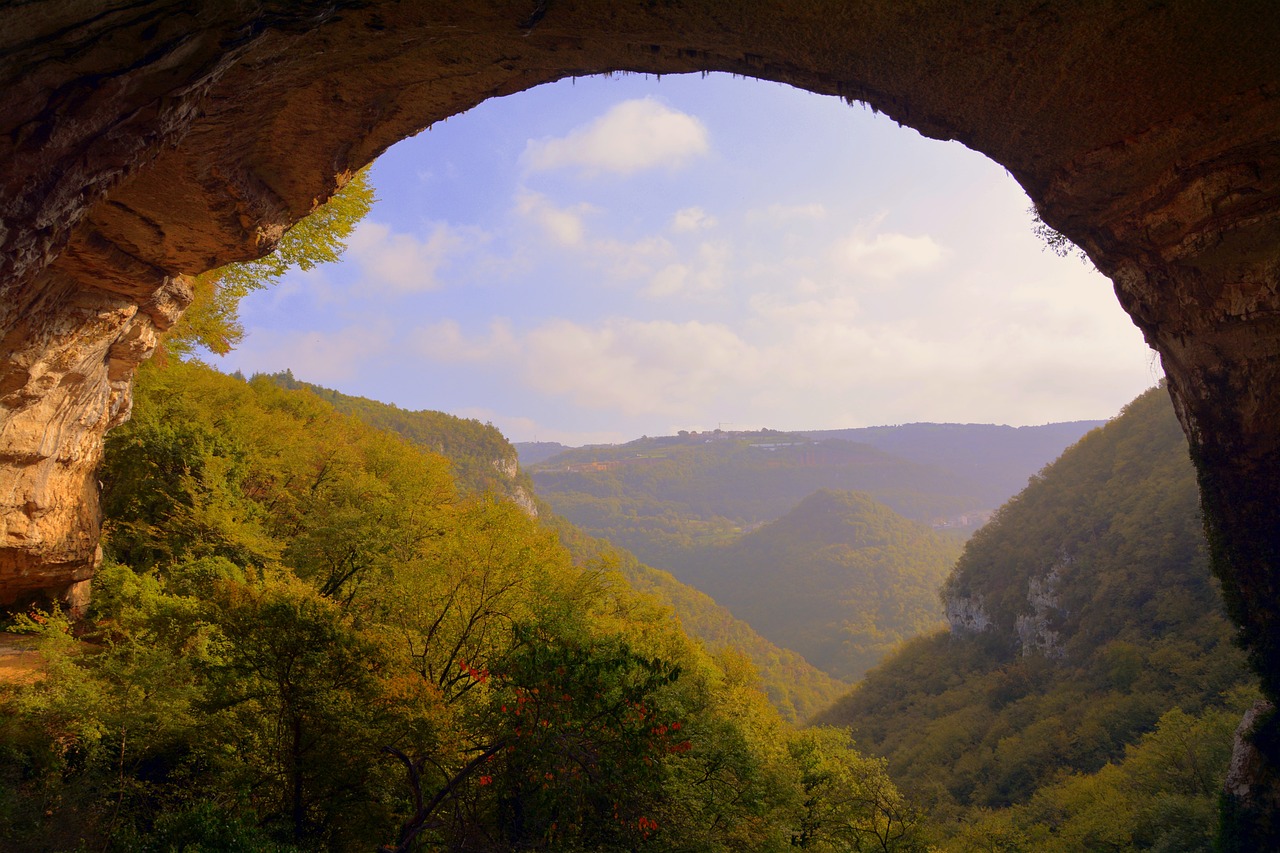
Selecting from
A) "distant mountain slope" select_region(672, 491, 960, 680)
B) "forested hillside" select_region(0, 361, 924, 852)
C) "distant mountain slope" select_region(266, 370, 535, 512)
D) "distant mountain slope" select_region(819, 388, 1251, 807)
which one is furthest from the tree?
"distant mountain slope" select_region(672, 491, 960, 680)

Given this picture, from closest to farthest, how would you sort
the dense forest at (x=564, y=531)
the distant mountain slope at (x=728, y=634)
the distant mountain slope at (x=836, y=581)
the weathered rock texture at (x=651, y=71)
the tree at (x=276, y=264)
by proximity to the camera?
the weathered rock texture at (x=651, y=71) → the tree at (x=276, y=264) → the distant mountain slope at (x=728, y=634) → the dense forest at (x=564, y=531) → the distant mountain slope at (x=836, y=581)

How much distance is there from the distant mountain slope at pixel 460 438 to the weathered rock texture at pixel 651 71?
79488 mm

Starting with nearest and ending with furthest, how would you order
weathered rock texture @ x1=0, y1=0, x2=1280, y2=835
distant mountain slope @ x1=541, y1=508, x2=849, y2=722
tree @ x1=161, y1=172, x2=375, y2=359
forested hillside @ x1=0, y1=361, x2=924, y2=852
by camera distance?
weathered rock texture @ x1=0, y1=0, x2=1280, y2=835
forested hillside @ x1=0, y1=361, x2=924, y2=852
tree @ x1=161, y1=172, x2=375, y2=359
distant mountain slope @ x1=541, y1=508, x2=849, y2=722

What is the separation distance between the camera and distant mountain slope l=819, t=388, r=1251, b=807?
44.2m

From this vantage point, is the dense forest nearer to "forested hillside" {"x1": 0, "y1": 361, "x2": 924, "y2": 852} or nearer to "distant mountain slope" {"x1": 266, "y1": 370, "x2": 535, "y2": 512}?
"distant mountain slope" {"x1": 266, "y1": 370, "x2": 535, "y2": 512}

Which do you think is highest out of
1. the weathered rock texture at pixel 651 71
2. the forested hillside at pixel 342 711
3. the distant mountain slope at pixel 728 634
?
the weathered rock texture at pixel 651 71

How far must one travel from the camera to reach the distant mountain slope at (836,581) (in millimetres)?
140125

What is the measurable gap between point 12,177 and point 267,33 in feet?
7.12

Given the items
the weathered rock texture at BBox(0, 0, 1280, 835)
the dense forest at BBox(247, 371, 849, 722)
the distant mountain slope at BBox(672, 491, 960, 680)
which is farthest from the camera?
the distant mountain slope at BBox(672, 491, 960, 680)

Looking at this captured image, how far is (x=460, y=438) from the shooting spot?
10556 cm

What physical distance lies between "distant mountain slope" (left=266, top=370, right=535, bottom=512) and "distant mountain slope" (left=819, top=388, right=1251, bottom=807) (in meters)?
60.1

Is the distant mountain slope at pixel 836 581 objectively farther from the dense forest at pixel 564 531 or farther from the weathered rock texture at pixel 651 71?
the weathered rock texture at pixel 651 71

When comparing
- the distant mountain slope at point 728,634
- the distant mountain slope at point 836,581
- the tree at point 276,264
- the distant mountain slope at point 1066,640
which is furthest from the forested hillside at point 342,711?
the distant mountain slope at point 836,581

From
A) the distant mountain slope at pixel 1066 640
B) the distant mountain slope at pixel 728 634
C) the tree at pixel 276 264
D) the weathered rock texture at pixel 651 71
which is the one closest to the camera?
the weathered rock texture at pixel 651 71
